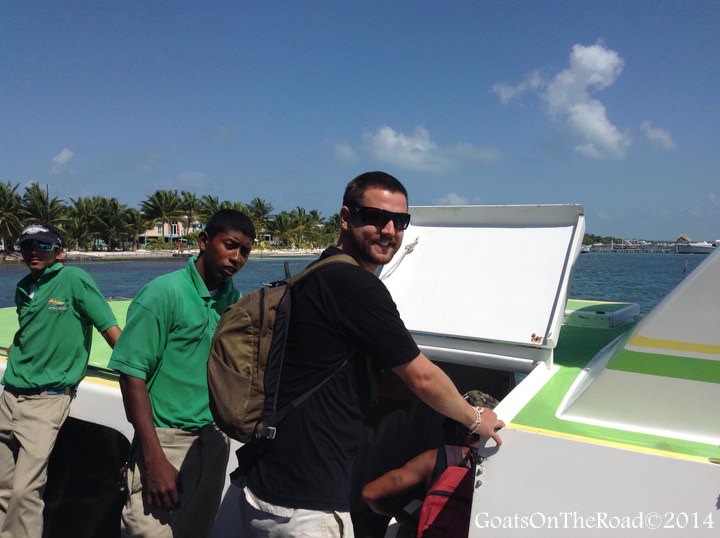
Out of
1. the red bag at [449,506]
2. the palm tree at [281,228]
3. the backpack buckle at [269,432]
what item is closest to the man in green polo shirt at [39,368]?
the backpack buckle at [269,432]

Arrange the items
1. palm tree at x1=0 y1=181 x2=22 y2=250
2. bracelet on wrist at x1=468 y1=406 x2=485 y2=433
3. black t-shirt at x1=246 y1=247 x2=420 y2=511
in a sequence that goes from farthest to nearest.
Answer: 1. palm tree at x1=0 y1=181 x2=22 y2=250
2. bracelet on wrist at x1=468 y1=406 x2=485 y2=433
3. black t-shirt at x1=246 y1=247 x2=420 y2=511

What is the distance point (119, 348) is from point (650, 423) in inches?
85.8

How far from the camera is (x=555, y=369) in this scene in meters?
2.88

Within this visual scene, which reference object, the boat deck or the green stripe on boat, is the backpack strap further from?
the green stripe on boat

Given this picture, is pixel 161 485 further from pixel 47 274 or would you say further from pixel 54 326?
pixel 47 274

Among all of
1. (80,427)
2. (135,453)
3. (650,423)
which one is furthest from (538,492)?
(80,427)

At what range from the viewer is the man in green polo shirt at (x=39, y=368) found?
2760 millimetres

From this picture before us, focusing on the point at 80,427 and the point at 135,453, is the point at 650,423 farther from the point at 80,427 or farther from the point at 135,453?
the point at 80,427

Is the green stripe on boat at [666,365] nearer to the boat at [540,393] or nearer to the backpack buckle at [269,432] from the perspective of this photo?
the boat at [540,393]

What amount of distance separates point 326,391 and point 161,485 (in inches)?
39.5

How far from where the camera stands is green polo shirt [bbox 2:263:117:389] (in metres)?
2.85

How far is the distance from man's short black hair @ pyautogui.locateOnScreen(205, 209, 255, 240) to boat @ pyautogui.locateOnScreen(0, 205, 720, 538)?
130 centimetres

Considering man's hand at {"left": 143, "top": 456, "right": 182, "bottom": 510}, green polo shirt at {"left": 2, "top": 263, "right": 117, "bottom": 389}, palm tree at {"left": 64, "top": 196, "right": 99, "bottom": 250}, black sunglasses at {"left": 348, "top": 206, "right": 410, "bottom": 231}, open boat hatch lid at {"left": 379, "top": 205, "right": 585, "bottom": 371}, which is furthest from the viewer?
palm tree at {"left": 64, "top": 196, "right": 99, "bottom": 250}

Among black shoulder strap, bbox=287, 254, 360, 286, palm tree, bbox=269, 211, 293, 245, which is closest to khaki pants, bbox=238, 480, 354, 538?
black shoulder strap, bbox=287, 254, 360, 286
